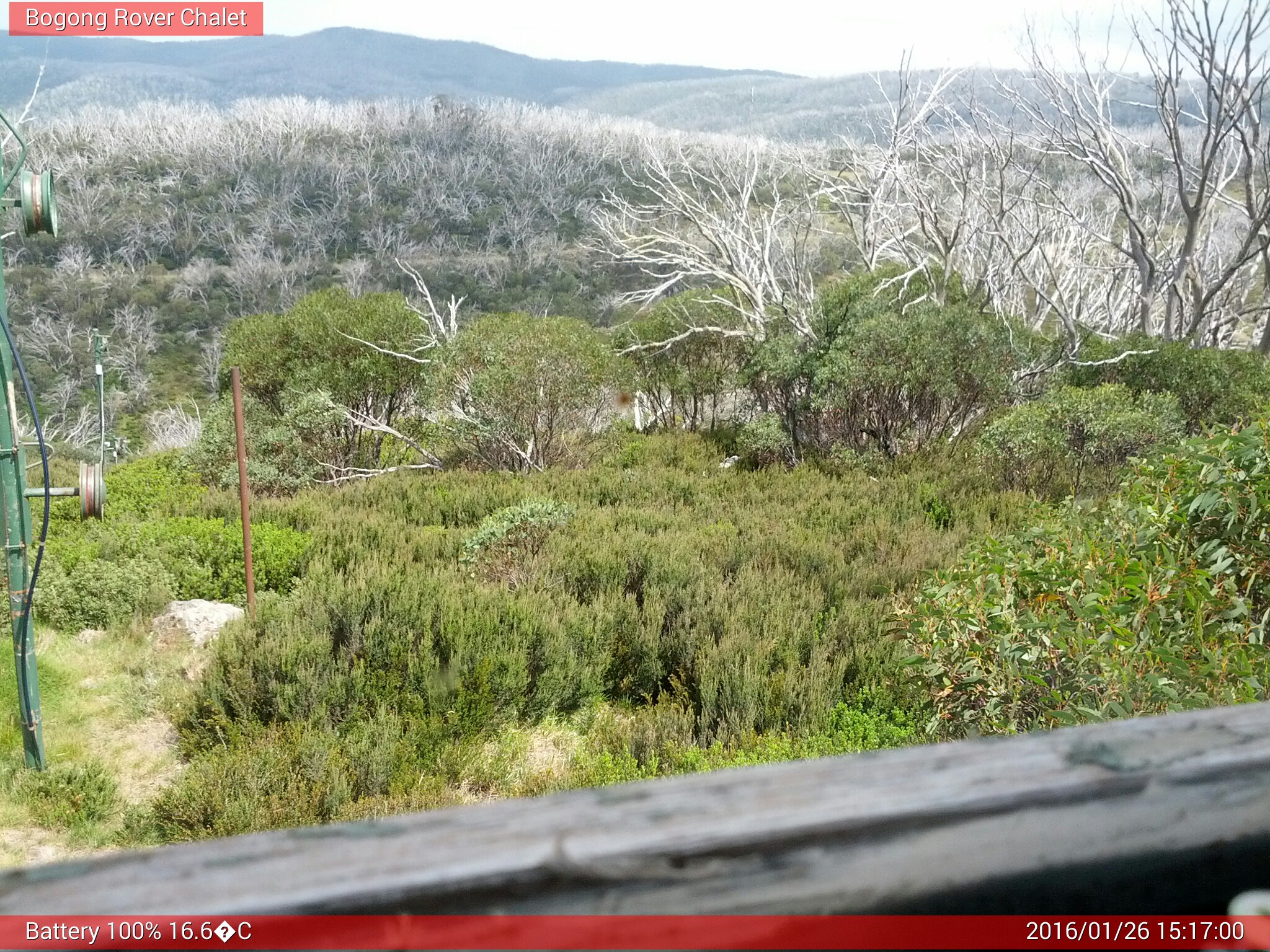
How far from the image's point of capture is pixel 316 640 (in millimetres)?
5086

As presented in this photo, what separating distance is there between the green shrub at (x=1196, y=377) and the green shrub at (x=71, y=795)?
9408 millimetres

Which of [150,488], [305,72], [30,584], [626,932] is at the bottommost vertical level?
[150,488]

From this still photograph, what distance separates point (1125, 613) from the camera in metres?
2.85

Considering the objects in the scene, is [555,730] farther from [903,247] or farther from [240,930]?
[903,247]

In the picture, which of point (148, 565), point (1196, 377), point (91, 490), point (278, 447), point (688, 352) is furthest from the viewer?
point (688, 352)

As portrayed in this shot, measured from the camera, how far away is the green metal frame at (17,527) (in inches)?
159

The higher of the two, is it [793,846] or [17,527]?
[793,846]

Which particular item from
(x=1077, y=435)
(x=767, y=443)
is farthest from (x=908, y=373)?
(x=1077, y=435)

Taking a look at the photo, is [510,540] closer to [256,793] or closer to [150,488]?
[256,793]

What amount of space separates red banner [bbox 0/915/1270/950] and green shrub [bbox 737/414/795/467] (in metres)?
11.1

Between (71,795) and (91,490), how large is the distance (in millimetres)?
1437

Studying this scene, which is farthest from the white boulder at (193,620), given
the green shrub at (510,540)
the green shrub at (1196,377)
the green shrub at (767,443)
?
the green shrub at (1196,377)

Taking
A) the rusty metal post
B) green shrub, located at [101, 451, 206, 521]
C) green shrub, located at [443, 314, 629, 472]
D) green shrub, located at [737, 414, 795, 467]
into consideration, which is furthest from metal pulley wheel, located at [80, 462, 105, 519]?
green shrub, located at [737, 414, 795, 467]

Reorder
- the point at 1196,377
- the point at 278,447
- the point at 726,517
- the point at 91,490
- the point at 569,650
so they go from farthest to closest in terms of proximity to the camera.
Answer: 1. the point at 278,447
2. the point at 1196,377
3. the point at 726,517
4. the point at 569,650
5. the point at 91,490
